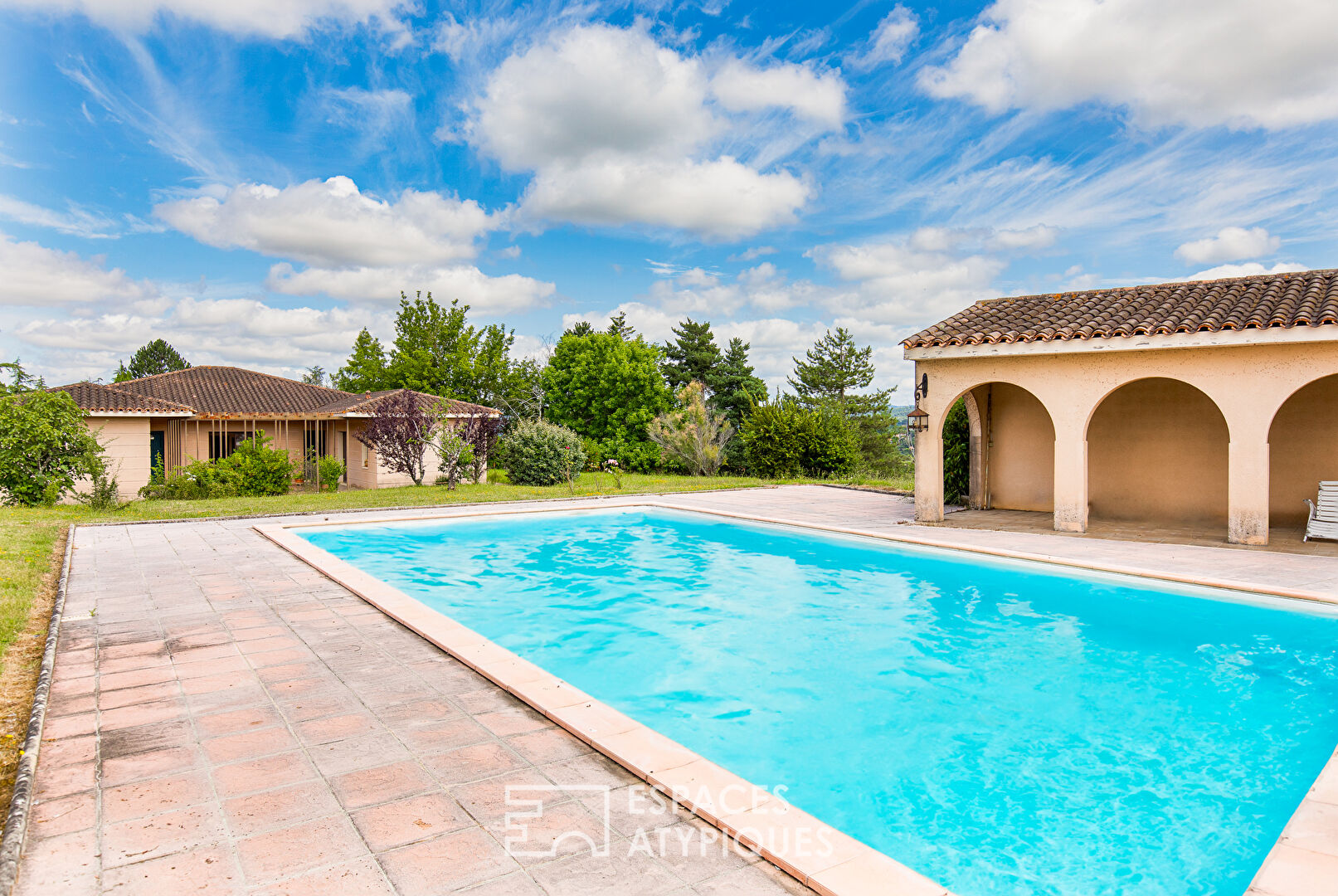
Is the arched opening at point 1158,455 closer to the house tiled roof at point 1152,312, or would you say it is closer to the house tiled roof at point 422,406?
the house tiled roof at point 1152,312

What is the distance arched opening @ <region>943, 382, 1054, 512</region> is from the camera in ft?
45.8

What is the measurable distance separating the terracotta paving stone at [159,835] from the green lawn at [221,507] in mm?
3033

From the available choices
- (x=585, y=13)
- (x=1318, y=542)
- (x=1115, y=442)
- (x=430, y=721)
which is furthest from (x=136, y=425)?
(x=1318, y=542)

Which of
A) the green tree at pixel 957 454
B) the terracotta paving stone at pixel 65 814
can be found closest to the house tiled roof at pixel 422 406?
the green tree at pixel 957 454

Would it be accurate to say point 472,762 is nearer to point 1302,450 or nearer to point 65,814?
point 65,814

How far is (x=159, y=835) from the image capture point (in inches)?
108

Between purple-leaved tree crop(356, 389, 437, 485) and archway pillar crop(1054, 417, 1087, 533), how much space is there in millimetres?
15749

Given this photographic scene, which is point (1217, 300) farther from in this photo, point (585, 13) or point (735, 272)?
point (735, 272)

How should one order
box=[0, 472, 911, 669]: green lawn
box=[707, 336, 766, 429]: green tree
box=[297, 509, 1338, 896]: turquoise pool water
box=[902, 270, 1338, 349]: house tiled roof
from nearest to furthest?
box=[297, 509, 1338, 896]: turquoise pool water < box=[0, 472, 911, 669]: green lawn < box=[902, 270, 1338, 349]: house tiled roof < box=[707, 336, 766, 429]: green tree

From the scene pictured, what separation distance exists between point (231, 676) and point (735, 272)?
36235 millimetres

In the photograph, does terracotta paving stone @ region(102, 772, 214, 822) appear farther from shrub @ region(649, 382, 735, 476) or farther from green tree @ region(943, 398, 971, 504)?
shrub @ region(649, 382, 735, 476)

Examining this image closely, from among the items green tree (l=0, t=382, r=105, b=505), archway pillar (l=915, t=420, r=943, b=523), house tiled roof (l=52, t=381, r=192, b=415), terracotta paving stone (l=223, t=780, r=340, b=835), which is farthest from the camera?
house tiled roof (l=52, t=381, r=192, b=415)

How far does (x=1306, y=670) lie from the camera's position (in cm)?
569

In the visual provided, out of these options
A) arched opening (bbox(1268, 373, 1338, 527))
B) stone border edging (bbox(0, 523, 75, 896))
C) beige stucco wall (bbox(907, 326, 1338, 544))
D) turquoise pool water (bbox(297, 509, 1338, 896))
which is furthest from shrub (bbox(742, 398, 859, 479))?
stone border edging (bbox(0, 523, 75, 896))
